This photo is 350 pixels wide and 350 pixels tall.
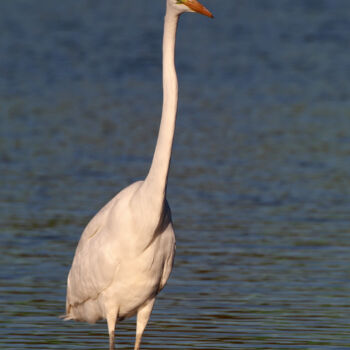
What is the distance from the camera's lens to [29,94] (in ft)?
79.4

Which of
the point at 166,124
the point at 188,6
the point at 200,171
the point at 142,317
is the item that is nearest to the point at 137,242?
the point at 142,317

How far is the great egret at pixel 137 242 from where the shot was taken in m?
8.03

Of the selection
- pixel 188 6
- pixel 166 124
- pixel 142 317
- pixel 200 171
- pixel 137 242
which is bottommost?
pixel 200 171

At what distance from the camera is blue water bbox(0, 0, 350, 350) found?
10086mm

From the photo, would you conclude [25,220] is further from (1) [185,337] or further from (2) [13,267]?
(1) [185,337]

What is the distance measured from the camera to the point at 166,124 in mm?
7996

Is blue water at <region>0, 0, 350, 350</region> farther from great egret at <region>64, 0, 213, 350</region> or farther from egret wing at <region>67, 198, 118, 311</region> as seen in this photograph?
great egret at <region>64, 0, 213, 350</region>

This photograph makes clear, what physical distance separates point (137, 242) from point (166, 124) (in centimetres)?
102

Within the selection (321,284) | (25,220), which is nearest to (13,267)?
(25,220)

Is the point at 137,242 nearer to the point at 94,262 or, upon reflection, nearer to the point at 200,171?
the point at 94,262

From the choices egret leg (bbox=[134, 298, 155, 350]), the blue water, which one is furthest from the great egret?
the blue water

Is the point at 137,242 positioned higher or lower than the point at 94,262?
higher

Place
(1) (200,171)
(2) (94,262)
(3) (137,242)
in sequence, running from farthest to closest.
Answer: (1) (200,171), (2) (94,262), (3) (137,242)

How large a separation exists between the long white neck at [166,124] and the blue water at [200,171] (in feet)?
6.17
